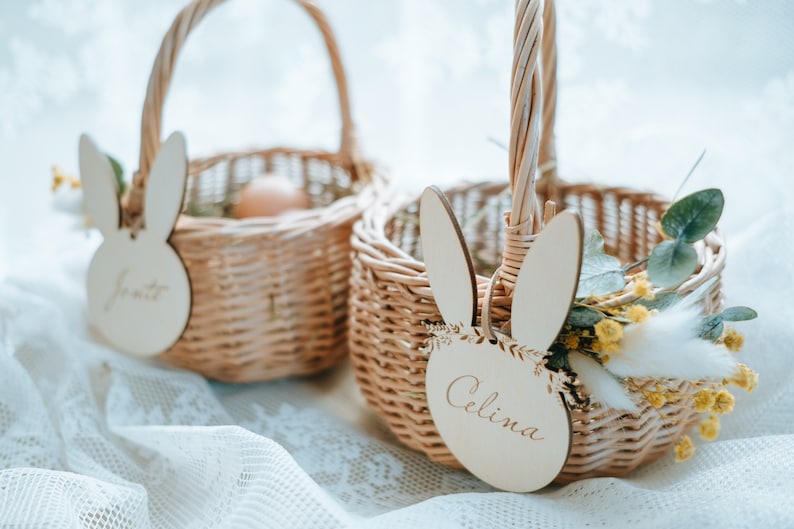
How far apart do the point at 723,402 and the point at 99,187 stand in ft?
2.18

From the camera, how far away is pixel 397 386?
0.68m

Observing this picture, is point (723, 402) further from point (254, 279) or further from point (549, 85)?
point (254, 279)

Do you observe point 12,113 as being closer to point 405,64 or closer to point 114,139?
point 114,139

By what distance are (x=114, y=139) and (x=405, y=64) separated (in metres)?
0.56

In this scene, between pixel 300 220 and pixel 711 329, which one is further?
pixel 300 220

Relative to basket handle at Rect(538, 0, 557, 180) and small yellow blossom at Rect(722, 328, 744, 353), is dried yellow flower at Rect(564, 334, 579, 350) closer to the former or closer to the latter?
small yellow blossom at Rect(722, 328, 744, 353)

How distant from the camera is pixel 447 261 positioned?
0.57m

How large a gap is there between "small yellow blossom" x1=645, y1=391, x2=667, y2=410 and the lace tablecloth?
3.4 inches

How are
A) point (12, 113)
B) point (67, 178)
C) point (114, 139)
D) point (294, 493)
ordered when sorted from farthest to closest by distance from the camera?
point (114, 139)
point (12, 113)
point (67, 178)
point (294, 493)

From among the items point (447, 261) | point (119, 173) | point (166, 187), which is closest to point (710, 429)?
point (447, 261)

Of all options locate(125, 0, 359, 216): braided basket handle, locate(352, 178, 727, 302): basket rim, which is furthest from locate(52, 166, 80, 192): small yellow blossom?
locate(352, 178, 727, 302): basket rim

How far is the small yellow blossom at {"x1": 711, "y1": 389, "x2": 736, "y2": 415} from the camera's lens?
56cm

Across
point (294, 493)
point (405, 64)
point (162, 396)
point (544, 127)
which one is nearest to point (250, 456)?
point (294, 493)

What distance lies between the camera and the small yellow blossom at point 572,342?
0.56m
